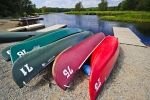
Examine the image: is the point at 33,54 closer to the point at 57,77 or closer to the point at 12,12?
the point at 57,77

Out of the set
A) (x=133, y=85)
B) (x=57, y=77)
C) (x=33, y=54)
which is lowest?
(x=133, y=85)

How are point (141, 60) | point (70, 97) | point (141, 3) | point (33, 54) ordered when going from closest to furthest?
point (70, 97) < point (33, 54) < point (141, 60) < point (141, 3)

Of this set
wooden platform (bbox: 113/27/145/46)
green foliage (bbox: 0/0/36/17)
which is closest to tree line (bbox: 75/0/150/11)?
green foliage (bbox: 0/0/36/17)

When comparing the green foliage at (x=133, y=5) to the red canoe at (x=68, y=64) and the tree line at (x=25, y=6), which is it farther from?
the red canoe at (x=68, y=64)

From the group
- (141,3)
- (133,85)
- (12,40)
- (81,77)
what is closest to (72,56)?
(81,77)

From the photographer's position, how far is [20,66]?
4133mm

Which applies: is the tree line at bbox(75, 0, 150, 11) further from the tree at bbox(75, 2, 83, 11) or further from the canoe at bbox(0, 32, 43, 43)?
the canoe at bbox(0, 32, 43, 43)

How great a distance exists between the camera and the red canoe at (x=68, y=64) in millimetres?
3886

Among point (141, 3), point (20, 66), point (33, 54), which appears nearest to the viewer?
point (20, 66)

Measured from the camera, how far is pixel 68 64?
4.27m

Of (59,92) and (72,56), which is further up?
(72,56)

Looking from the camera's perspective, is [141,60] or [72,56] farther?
[141,60]

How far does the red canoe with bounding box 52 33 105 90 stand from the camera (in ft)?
12.7

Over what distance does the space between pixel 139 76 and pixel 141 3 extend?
157 feet
